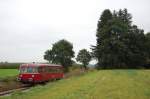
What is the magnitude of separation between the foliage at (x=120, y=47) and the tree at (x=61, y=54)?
1196 cm

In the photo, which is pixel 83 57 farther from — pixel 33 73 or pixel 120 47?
pixel 33 73

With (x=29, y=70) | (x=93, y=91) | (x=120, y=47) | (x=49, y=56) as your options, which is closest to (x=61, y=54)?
(x=49, y=56)

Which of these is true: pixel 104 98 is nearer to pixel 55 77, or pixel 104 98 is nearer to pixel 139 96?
pixel 139 96

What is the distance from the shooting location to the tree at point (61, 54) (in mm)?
77312

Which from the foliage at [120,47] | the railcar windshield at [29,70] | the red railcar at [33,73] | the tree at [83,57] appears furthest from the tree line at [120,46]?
the railcar windshield at [29,70]

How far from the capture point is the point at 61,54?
257ft

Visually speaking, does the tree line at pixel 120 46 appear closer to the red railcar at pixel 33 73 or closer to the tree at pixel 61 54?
the tree at pixel 61 54

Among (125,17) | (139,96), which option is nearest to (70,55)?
(125,17)

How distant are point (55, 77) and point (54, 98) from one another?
73.4 ft

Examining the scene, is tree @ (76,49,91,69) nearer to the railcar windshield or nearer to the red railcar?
the red railcar

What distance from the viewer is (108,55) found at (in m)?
62.3

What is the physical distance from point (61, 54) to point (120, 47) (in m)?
21.4

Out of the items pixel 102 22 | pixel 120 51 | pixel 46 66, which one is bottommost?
pixel 46 66

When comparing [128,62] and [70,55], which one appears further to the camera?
[70,55]
